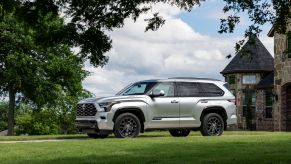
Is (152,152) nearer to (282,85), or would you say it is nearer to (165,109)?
(165,109)

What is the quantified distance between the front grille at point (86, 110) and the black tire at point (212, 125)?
11.5 ft

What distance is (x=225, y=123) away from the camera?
1864 cm

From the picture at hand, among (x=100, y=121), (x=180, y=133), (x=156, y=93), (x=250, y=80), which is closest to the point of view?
(x=100, y=121)

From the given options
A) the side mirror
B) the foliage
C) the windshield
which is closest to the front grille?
the windshield

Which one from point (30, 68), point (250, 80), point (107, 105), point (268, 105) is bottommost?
point (107, 105)

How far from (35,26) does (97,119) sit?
22.1 ft

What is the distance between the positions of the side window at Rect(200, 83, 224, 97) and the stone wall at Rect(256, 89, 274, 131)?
771 inches

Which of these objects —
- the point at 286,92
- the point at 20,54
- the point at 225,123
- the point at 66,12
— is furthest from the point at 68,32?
the point at 20,54

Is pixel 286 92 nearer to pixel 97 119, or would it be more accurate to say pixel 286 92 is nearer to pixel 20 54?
pixel 20 54

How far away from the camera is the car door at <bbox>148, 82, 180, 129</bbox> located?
1748cm

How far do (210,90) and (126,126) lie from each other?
10.9ft

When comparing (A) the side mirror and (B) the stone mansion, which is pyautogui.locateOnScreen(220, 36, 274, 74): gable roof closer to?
(B) the stone mansion

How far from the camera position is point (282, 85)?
110ft

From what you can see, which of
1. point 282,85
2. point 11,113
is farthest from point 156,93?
point 11,113
